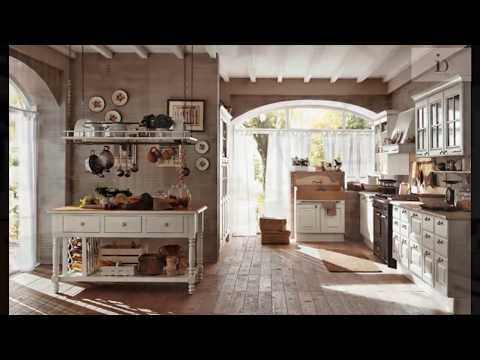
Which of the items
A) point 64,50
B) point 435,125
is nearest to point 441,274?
point 435,125

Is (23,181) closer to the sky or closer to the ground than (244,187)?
closer to the sky

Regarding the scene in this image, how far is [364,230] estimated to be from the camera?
26.9 ft

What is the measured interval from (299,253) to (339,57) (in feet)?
8.40

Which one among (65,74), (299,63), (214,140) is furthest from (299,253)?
(65,74)

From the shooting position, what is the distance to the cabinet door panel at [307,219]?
8.47m

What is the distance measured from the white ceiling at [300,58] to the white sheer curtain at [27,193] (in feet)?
4.38

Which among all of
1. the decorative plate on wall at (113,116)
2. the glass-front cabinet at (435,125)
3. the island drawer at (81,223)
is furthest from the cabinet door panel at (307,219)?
the island drawer at (81,223)

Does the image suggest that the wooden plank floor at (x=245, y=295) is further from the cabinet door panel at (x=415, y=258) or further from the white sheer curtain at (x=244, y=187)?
the white sheer curtain at (x=244, y=187)

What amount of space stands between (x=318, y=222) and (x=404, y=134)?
2017 mm

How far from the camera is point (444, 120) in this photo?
18.2ft

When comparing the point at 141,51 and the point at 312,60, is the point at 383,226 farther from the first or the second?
the point at 141,51

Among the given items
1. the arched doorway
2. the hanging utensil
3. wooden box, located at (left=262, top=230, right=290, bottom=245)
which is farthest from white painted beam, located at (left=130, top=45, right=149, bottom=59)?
wooden box, located at (left=262, top=230, right=290, bottom=245)

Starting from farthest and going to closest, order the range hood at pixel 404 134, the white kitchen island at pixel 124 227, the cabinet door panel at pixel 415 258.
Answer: the range hood at pixel 404 134, the cabinet door panel at pixel 415 258, the white kitchen island at pixel 124 227
